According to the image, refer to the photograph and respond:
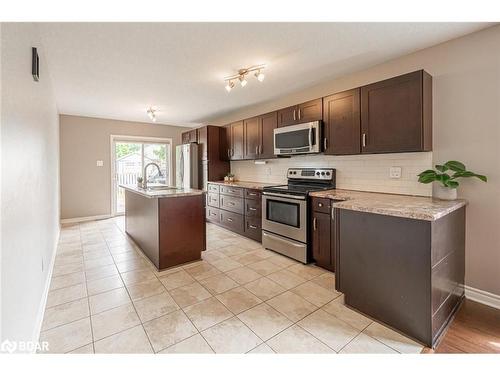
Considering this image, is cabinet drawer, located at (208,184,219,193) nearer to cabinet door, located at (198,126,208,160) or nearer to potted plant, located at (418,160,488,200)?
cabinet door, located at (198,126,208,160)

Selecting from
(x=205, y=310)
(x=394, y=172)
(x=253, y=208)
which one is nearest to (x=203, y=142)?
(x=253, y=208)

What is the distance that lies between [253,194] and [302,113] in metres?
1.39

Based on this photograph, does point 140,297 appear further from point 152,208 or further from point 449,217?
point 449,217

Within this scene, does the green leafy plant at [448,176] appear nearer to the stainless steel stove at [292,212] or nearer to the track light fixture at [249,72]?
the stainless steel stove at [292,212]

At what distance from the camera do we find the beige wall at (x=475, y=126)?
205cm

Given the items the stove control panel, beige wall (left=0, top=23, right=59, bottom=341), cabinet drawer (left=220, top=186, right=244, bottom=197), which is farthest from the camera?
cabinet drawer (left=220, top=186, right=244, bottom=197)

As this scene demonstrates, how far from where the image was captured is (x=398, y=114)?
2.38 metres

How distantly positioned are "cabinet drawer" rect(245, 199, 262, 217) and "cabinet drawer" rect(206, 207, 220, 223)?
0.98 metres

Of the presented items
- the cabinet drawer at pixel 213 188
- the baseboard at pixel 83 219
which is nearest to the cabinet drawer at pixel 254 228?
the cabinet drawer at pixel 213 188

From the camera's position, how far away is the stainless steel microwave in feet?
10.2

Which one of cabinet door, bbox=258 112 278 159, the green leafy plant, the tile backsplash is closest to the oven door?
the tile backsplash

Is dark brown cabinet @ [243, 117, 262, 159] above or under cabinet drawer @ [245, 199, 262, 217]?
above

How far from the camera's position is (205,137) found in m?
5.06
